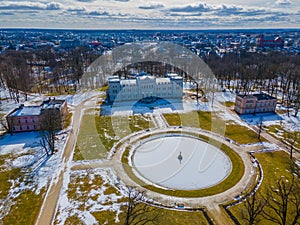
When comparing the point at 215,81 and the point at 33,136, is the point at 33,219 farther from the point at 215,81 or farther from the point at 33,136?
the point at 215,81

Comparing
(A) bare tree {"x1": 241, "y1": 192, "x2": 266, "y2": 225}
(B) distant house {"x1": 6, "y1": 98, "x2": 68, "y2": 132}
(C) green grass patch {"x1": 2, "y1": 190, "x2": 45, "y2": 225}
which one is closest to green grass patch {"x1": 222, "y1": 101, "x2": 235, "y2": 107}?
(A) bare tree {"x1": 241, "y1": 192, "x2": 266, "y2": 225}

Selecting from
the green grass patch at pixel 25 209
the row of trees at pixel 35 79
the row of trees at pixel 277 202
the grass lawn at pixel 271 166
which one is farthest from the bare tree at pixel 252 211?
the row of trees at pixel 35 79

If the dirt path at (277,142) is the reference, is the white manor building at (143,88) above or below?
above

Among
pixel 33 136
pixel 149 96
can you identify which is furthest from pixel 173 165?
pixel 149 96

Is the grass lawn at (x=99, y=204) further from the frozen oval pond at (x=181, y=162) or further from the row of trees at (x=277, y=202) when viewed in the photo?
the row of trees at (x=277, y=202)

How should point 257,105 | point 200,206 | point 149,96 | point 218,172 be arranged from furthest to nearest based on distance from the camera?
point 149,96 → point 257,105 → point 218,172 → point 200,206

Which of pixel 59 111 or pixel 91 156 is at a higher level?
pixel 59 111

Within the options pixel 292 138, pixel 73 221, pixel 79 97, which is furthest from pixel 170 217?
pixel 79 97
